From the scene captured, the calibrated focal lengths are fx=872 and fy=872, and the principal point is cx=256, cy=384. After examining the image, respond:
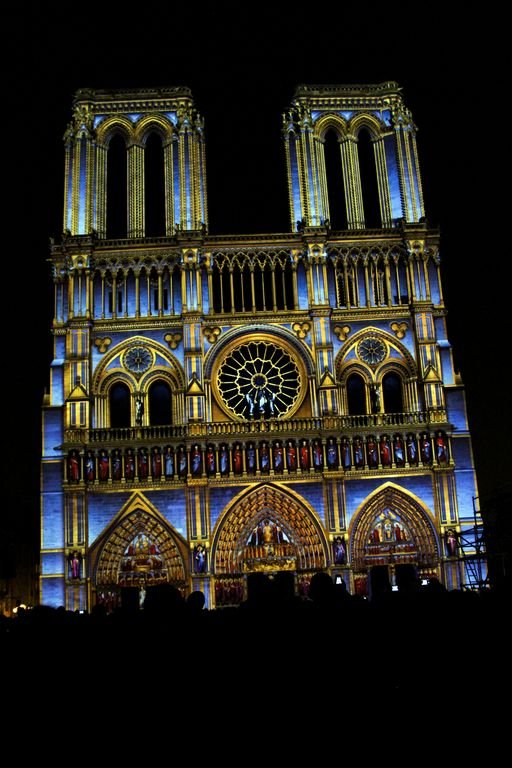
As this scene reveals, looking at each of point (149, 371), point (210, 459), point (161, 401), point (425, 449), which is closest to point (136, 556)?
point (210, 459)

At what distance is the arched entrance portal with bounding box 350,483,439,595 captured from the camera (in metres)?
39.6

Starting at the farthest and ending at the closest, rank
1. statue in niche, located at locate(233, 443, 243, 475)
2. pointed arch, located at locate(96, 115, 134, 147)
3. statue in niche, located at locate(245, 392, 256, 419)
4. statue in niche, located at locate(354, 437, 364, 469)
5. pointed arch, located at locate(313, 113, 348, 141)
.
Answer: pointed arch, located at locate(313, 113, 348, 141), pointed arch, located at locate(96, 115, 134, 147), statue in niche, located at locate(245, 392, 256, 419), statue in niche, located at locate(354, 437, 364, 469), statue in niche, located at locate(233, 443, 243, 475)

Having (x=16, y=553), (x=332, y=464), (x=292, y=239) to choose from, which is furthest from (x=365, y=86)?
(x=16, y=553)

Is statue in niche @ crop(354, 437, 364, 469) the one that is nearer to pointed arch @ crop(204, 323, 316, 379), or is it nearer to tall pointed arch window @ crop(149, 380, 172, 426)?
pointed arch @ crop(204, 323, 316, 379)

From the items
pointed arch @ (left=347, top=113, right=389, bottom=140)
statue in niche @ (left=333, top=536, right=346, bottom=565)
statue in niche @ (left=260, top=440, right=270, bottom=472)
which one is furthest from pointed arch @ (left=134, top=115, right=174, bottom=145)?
statue in niche @ (left=333, top=536, right=346, bottom=565)

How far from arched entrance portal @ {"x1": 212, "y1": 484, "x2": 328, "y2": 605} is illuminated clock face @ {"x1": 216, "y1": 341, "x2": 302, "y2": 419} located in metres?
4.19

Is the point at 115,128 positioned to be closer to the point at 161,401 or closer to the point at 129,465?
the point at 161,401

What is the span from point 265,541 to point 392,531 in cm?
590

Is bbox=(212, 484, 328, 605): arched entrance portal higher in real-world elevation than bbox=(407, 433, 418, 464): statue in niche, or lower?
lower

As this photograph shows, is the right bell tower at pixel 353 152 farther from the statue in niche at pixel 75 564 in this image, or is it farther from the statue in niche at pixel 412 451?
the statue in niche at pixel 75 564

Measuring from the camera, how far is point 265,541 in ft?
132

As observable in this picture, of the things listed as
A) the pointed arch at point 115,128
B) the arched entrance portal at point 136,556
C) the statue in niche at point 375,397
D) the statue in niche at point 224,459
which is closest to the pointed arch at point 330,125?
the pointed arch at point 115,128

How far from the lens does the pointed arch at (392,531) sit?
3969 centimetres

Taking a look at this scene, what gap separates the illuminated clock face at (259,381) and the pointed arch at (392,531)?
6.15m
